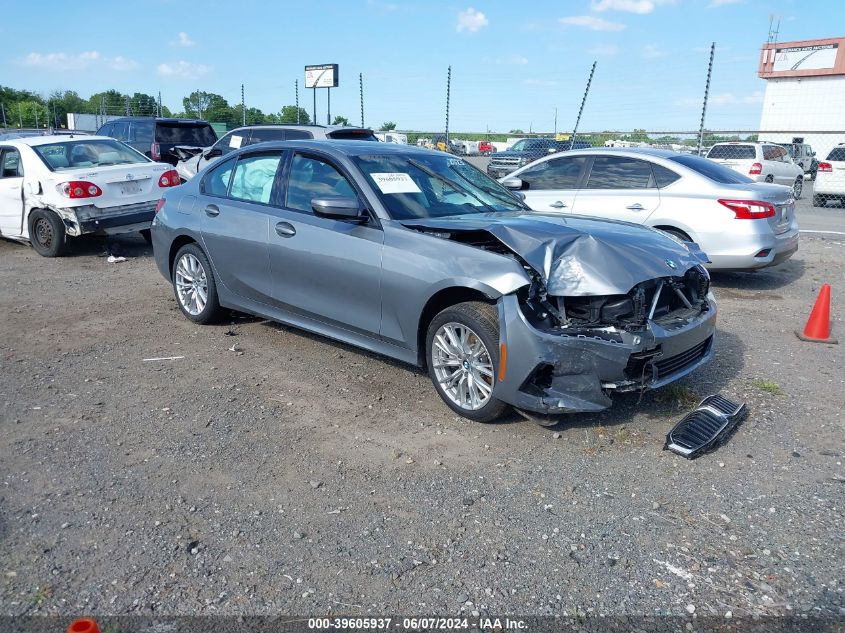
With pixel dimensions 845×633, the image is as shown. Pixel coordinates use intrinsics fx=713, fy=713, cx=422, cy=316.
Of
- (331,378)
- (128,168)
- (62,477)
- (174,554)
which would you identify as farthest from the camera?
(128,168)

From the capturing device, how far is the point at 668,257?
4609 millimetres

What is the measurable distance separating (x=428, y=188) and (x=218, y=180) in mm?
2082

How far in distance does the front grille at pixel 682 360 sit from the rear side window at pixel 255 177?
3.25m

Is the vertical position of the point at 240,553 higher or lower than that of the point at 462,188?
lower

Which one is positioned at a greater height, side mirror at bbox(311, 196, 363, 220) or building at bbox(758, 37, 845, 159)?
building at bbox(758, 37, 845, 159)

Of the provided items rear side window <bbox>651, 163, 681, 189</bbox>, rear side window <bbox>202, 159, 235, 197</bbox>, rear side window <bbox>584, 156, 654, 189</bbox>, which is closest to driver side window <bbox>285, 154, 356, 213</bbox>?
rear side window <bbox>202, 159, 235, 197</bbox>

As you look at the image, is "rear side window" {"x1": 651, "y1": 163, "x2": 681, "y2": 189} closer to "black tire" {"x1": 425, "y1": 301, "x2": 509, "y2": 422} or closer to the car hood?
the car hood

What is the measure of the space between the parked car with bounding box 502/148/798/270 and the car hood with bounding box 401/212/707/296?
2495 millimetres

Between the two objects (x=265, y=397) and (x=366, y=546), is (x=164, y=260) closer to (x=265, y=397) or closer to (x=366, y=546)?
(x=265, y=397)

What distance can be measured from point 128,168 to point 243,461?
A: 275 inches

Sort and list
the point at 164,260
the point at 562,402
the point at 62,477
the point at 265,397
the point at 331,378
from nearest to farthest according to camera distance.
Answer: the point at 62,477 < the point at 562,402 < the point at 265,397 < the point at 331,378 < the point at 164,260

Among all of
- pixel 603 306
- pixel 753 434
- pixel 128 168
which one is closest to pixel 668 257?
pixel 603 306

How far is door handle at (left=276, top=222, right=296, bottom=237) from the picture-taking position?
538 centimetres

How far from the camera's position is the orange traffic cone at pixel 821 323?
630cm
